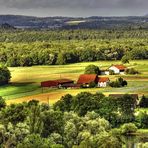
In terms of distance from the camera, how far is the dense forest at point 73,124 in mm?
51688

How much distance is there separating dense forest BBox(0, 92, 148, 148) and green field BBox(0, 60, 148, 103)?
625 inches

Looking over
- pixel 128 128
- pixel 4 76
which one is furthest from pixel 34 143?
pixel 4 76

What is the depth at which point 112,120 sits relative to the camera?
7238 centimetres

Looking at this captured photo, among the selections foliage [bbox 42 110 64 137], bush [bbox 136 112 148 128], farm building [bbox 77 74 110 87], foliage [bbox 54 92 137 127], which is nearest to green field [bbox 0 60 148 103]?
farm building [bbox 77 74 110 87]

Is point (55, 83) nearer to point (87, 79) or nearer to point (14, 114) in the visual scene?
point (87, 79)

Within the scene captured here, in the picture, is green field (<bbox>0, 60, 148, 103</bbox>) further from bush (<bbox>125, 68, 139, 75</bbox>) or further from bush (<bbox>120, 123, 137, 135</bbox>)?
bush (<bbox>120, 123, 137, 135</bbox>)

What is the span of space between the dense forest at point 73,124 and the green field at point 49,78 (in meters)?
15.9

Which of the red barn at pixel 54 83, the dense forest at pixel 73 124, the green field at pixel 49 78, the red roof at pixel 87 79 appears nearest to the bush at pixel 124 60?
the green field at pixel 49 78

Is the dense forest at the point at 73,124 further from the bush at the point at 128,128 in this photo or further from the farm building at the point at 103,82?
the farm building at the point at 103,82

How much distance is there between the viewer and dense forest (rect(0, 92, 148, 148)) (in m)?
51.7

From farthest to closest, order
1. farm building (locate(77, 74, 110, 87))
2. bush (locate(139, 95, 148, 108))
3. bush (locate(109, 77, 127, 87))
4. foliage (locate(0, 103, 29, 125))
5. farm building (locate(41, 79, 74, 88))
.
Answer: farm building (locate(41, 79, 74, 88)) → farm building (locate(77, 74, 110, 87)) → bush (locate(109, 77, 127, 87)) → bush (locate(139, 95, 148, 108)) → foliage (locate(0, 103, 29, 125))

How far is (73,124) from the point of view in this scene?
194 ft

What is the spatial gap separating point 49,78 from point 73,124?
6273 centimetres

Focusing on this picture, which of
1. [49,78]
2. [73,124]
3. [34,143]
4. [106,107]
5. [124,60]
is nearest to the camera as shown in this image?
[34,143]
